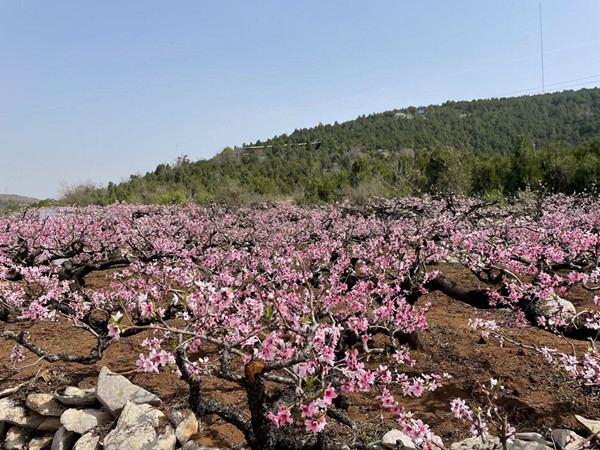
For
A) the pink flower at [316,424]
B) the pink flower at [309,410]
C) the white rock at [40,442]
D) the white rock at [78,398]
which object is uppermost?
the pink flower at [309,410]

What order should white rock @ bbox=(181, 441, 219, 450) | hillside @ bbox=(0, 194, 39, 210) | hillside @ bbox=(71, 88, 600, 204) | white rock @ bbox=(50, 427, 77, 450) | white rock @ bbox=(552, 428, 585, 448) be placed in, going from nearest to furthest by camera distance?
1. white rock @ bbox=(552, 428, 585, 448)
2. white rock @ bbox=(181, 441, 219, 450)
3. white rock @ bbox=(50, 427, 77, 450)
4. hillside @ bbox=(71, 88, 600, 204)
5. hillside @ bbox=(0, 194, 39, 210)

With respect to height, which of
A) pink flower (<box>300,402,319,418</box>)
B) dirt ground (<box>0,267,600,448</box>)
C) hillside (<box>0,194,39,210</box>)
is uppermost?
hillside (<box>0,194,39,210</box>)

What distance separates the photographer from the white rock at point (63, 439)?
14.5ft

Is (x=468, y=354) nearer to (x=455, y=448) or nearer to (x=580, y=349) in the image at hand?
(x=580, y=349)

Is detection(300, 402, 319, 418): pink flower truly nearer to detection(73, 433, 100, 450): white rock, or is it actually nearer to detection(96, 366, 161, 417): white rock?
detection(96, 366, 161, 417): white rock

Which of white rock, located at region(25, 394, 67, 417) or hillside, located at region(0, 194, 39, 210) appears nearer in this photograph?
white rock, located at region(25, 394, 67, 417)

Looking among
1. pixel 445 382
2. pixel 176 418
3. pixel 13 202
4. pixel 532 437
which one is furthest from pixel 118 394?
pixel 13 202

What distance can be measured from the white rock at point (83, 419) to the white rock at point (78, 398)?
0.50ft

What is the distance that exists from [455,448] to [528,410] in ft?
4.64

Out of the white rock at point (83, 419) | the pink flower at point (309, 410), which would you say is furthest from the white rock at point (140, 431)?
the pink flower at point (309, 410)

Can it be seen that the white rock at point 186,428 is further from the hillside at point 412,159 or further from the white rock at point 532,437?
the hillside at point 412,159

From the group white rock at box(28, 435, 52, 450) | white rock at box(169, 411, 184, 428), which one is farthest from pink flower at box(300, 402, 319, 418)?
white rock at box(28, 435, 52, 450)

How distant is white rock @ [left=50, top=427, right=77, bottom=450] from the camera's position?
4.41m

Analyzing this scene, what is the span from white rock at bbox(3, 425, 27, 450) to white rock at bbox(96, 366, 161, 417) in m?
1.19
